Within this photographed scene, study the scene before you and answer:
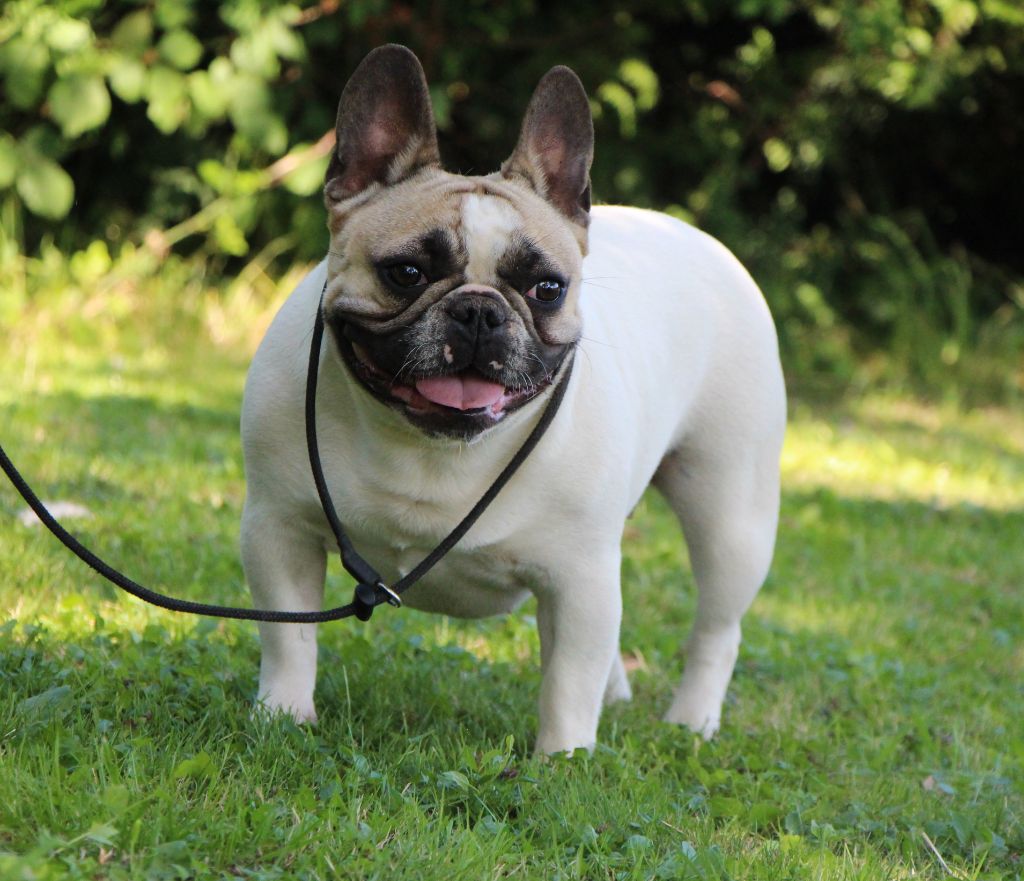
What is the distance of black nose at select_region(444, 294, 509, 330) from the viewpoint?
2867 millimetres

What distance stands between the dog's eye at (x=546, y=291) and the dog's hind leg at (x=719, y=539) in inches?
39.2

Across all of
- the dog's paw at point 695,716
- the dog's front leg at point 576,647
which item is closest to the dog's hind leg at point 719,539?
the dog's paw at point 695,716

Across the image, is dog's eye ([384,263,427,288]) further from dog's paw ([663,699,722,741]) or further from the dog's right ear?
dog's paw ([663,699,722,741])

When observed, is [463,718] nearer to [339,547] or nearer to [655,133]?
[339,547]

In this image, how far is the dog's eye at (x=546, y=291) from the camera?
3018mm

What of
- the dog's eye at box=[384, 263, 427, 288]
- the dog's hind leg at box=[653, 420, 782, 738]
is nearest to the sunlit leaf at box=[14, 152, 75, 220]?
the dog's hind leg at box=[653, 420, 782, 738]

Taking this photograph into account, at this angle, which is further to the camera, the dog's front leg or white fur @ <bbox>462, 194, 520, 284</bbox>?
the dog's front leg

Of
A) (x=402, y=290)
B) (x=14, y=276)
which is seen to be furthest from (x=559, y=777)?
(x=14, y=276)

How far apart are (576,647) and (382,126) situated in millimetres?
1247

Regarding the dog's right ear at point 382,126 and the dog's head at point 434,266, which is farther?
the dog's right ear at point 382,126

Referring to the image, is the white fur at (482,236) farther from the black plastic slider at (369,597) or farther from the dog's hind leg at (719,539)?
the dog's hind leg at (719,539)

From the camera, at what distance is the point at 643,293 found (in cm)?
367

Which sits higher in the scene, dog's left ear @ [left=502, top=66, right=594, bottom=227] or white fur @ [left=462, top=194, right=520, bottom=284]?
dog's left ear @ [left=502, top=66, right=594, bottom=227]

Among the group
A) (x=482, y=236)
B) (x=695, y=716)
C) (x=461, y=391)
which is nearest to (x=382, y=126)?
(x=482, y=236)
